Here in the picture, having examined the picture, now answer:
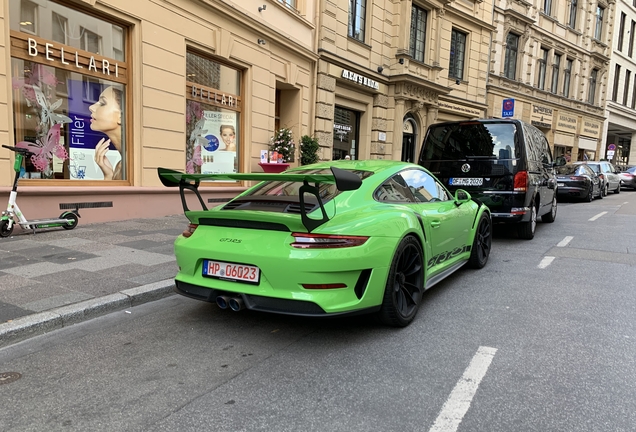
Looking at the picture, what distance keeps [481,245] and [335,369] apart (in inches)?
147

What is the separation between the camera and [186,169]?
9922mm

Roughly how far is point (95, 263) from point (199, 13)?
644cm

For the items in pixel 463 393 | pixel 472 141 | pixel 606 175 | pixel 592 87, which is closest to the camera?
pixel 463 393

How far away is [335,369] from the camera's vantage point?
10.2 ft

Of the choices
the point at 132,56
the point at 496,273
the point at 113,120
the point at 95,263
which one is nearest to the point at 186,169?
the point at 113,120

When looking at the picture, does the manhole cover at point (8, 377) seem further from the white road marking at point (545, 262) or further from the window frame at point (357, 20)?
the window frame at point (357, 20)

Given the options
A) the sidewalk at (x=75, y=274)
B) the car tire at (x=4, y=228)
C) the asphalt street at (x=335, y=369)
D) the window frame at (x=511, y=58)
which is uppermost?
the window frame at (x=511, y=58)

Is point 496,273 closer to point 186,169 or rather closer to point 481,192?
point 481,192

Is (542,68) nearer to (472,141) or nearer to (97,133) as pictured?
(472,141)

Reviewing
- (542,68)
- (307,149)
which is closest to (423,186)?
(307,149)

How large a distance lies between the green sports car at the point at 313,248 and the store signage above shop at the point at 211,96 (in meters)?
6.44

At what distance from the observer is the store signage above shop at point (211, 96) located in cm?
988

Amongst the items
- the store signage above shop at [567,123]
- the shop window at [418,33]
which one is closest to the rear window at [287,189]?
the shop window at [418,33]

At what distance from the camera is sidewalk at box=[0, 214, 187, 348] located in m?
3.83
